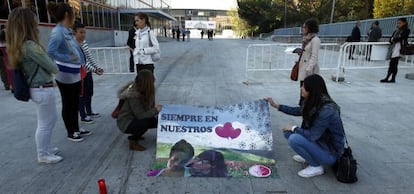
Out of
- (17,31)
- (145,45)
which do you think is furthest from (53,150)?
(145,45)

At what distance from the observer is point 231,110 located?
3789mm

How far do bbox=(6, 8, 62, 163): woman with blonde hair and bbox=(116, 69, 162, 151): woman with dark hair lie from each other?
82cm

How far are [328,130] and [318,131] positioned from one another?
158 mm

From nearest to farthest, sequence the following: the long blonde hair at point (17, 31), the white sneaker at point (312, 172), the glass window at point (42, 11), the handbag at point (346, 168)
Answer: the long blonde hair at point (17, 31) < the handbag at point (346, 168) < the white sneaker at point (312, 172) < the glass window at point (42, 11)

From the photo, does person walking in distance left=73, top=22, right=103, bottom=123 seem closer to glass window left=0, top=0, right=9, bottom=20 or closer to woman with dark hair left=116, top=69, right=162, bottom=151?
woman with dark hair left=116, top=69, right=162, bottom=151

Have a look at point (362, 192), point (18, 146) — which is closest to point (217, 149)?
point (362, 192)

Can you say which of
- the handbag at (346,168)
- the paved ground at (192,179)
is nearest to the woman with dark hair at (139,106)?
the paved ground at (192,179)

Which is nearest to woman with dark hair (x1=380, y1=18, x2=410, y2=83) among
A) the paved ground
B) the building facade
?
the paved ground

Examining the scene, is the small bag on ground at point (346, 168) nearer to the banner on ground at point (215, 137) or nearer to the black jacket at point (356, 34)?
the banner on ground at point (215, 137)

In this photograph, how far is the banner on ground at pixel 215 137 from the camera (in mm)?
3514

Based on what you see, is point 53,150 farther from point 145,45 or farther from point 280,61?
point 280,61

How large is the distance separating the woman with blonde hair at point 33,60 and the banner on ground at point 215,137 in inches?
50.3

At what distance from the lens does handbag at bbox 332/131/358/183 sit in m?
3.10

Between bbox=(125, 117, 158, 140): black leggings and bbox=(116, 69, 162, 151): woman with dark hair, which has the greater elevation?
bbox=(116, 69, 162, 151): woman with dark hair
